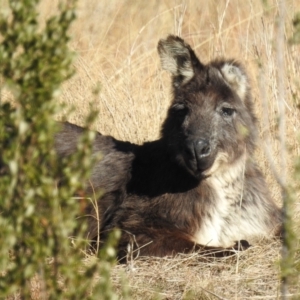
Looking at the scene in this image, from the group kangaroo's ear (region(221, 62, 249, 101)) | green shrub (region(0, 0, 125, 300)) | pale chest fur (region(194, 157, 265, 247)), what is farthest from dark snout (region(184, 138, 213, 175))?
green shrub (region(0, 0, 125, 300))

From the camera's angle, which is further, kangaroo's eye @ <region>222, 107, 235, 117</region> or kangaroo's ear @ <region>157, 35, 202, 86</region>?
kangaroo's ear @ <region>157, 35, 202, 86</region>

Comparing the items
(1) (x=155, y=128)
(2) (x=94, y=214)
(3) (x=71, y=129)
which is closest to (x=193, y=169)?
(2) (x=94, y=214)

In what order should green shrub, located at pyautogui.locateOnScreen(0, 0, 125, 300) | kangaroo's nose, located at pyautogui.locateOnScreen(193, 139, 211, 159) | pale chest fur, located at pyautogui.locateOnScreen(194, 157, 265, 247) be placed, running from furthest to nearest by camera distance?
pale chest fur, located at pyautogui.locateOnScreen(194, 157, 265, 247), kangaroo's nose, located at pyautogui.locateOnScreen(193, 139, 211, 159), green shrub, located at pyautogui.locateOnScreen(0, 0, 125, 300)

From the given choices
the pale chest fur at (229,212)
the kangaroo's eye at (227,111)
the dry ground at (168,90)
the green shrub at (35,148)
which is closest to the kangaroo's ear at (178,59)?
the kangaroo's eye at (227,111)

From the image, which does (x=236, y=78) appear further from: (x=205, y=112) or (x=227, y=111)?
(x=205, y=112)

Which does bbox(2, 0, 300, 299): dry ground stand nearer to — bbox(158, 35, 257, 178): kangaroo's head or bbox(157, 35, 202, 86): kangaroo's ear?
bbox(158, 35, 257, 178): kangaroo's head

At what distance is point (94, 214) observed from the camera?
6895 millimetres

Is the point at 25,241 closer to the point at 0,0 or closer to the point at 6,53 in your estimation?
the point at 6,53

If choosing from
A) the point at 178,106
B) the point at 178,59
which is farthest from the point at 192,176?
the point at 178,59

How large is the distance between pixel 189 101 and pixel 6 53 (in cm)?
350

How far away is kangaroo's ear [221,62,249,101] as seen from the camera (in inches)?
275

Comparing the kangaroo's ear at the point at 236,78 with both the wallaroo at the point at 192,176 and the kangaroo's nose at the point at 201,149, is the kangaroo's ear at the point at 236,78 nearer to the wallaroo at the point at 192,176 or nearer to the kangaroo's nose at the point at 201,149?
the wallaroo at the point at 192,176

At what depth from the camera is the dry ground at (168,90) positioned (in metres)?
5.60

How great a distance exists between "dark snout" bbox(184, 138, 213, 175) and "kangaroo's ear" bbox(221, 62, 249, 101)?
33.3 inches
